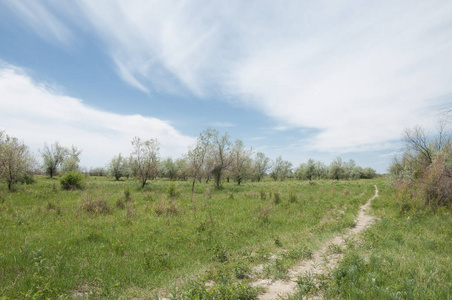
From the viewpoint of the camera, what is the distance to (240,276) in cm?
559

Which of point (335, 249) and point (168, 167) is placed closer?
point (335, 249)

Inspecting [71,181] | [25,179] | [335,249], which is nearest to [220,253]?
[335,249]

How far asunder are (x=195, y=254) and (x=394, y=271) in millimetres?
5795

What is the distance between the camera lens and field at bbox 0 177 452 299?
4465mm

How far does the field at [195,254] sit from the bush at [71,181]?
Answer: 13.1 meters

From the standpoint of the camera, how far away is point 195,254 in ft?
23.3

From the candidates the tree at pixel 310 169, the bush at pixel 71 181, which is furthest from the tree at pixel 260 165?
the bush at pixel 71 181

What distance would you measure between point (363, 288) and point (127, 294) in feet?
17.7

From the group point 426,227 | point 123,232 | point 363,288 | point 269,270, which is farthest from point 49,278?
point 426,227

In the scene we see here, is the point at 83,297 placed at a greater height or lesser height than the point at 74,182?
lesser

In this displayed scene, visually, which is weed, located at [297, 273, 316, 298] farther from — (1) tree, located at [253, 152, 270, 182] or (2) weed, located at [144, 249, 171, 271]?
(1) tree, located at [253, 152, 270, 182]

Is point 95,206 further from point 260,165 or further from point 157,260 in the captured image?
point 260,165

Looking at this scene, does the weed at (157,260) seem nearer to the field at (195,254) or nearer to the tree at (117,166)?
the field at (195,254)

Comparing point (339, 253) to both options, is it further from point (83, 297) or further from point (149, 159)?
point (149, 159)
